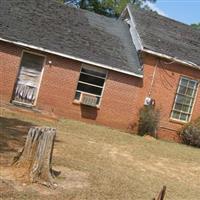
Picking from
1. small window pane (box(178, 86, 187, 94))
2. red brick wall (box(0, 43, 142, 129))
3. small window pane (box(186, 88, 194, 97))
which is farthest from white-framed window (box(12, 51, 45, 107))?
small window pane (box(186, 88, 194, 97))

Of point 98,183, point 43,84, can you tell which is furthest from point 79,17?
point 98,183

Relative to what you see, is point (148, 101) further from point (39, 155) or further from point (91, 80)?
point (39, 155)

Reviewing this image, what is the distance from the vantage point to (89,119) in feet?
77.4

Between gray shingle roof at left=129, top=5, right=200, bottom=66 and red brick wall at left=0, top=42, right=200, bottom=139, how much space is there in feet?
2.24

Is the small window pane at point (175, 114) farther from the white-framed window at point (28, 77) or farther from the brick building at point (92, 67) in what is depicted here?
the white-framed window at point (28, 77)

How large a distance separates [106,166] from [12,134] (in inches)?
118

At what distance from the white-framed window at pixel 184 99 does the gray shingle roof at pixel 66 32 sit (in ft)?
8.75

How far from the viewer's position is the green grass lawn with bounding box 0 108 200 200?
10195 mm

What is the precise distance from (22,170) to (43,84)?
12639mm

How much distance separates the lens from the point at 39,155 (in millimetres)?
10148

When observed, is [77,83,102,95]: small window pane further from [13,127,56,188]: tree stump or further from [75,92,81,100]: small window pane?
[13,127,56,188]: tree stump

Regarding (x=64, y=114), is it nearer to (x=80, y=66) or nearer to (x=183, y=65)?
(x=80, y=66)

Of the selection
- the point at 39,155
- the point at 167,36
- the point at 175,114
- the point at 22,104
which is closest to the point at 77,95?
the point at 22,104

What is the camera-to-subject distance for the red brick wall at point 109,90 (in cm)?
2223
